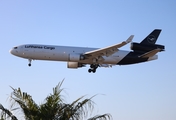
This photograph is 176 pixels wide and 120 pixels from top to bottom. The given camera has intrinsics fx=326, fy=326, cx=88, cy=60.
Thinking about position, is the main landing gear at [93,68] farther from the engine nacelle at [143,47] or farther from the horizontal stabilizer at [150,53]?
the horizontal stabilizer at [150,53]

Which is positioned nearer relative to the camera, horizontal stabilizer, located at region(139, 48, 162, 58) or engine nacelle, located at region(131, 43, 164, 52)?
horizontal stabilizer, located at region(139, 48, 162, 58)

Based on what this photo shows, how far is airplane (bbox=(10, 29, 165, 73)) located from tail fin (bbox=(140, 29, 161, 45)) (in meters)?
0.70

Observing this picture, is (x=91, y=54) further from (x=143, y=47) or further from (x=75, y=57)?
(x=143, y=47)

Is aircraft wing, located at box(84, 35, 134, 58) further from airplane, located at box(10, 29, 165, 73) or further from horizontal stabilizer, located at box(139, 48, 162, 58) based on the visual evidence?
horizontal stabilizer, located at box(139, 48, 162, 58)

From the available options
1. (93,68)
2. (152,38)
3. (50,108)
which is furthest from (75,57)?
(50,108)

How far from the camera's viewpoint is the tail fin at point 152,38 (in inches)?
2206

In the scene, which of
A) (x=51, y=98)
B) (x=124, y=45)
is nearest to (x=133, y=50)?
(x=124, y=45)

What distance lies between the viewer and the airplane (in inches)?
1991

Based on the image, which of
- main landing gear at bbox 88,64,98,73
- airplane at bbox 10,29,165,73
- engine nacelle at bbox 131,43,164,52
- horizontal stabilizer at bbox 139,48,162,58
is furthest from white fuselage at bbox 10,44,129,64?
horizontal stabilizer at bbox 139,48,162,58

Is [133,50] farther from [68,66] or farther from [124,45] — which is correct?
[68,66]

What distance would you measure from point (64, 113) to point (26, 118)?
4.91 feet

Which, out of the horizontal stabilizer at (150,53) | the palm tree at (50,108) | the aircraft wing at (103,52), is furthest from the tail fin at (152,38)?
the palm tree at (50,108)

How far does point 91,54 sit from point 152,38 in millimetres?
12558

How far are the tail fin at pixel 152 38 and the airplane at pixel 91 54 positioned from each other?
70 centimetres
